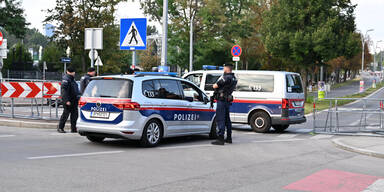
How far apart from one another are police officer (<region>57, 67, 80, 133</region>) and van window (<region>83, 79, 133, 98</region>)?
7.92 ft

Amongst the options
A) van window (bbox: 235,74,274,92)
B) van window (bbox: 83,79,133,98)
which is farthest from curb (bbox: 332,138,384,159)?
van window (bbox: 83,79,133,98)

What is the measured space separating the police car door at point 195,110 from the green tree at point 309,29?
2185 centimetres

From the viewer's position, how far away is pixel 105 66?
48.7 metres

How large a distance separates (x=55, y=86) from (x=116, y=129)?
663cm

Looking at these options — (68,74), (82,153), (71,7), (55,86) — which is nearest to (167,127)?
(82,153)

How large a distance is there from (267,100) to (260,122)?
0.73m

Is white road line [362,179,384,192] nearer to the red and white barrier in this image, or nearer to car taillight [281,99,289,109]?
car taillight [281,99,289,109]

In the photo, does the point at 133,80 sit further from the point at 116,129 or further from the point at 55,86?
the point at 55,86

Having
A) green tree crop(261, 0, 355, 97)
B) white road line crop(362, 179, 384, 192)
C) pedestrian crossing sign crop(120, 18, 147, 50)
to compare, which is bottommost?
white road line crop(362, 179, 384, 192)

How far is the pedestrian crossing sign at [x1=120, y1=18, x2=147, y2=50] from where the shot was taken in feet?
48.8

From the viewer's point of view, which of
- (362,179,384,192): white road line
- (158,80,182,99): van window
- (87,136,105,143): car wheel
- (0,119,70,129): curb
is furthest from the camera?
(0,119,70,129): curb

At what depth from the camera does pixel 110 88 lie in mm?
10438

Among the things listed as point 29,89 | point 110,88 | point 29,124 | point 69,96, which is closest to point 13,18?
point 29,89

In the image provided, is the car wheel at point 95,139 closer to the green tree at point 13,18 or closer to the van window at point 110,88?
the van window at point 110,88
